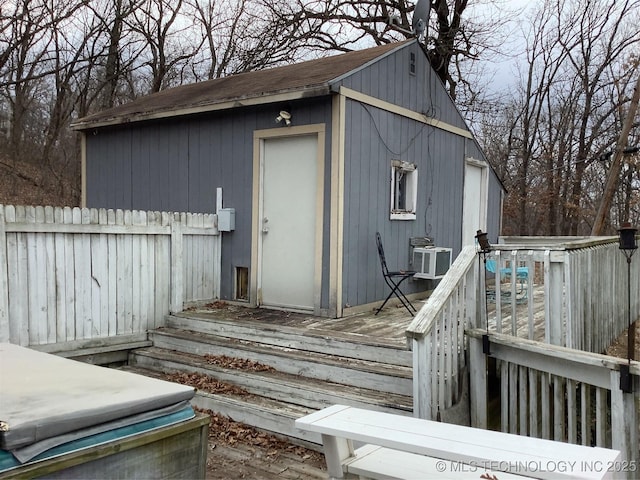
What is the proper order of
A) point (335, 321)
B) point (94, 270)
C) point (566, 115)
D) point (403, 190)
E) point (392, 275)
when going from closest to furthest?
point (94, 270)
point (335, 321)
point (392, 275)
point (403, 190)
point (566, 115)

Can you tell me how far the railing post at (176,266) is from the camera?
18.8ft

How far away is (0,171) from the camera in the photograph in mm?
14492

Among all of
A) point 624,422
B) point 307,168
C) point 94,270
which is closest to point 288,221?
point 307,168

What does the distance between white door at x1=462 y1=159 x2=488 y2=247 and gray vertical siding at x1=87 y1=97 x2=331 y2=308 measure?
11.9 feet

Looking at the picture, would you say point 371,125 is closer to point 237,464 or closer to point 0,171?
point 237,464

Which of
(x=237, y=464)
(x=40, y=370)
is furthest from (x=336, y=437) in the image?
(x=40, y=370)

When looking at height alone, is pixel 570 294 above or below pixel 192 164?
below

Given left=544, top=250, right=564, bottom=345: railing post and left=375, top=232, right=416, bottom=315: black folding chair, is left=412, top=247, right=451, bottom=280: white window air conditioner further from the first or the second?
left=544, top=250, right=564, bottom=345: railing post

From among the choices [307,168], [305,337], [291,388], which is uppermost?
[307,168]

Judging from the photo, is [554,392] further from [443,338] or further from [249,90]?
[249,90]

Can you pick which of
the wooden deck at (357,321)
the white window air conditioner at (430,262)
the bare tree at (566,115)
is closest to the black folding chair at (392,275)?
the wooden deck at (357,321)

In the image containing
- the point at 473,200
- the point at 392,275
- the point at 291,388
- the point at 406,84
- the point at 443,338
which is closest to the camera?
the point at 443,338

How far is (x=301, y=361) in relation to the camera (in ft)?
14.3

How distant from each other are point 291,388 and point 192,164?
374 centimetres
